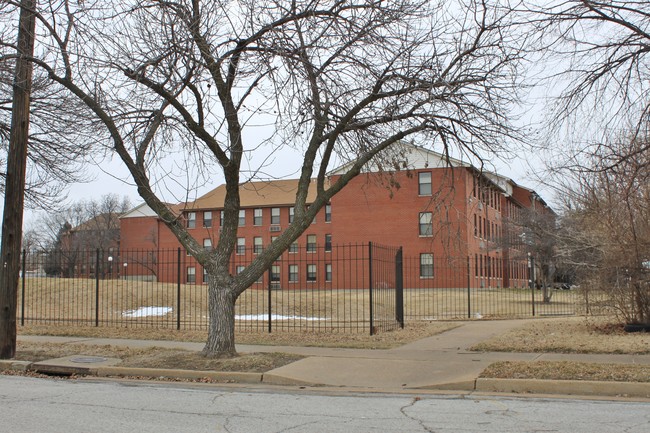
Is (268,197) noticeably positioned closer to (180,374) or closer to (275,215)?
(275,215)

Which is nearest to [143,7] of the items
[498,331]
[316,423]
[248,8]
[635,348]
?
[248,8]

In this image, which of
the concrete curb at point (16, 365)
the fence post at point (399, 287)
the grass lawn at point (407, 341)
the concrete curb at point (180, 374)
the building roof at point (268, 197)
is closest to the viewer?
the grass lawn at point (407, 341)

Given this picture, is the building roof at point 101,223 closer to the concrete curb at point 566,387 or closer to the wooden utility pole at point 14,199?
the wooden utility pole at point 14,199

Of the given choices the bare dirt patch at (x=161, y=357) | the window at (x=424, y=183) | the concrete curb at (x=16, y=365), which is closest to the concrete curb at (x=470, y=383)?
the bare dirt patch at (x=161, y=357)

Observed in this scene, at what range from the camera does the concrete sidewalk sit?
898 centimetres

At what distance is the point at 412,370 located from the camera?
34.3ft

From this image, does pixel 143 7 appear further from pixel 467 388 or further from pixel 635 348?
pixel 635 348

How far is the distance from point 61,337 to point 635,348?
1306 centimetres

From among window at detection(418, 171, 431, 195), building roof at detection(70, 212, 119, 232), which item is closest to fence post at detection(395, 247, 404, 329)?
window at detection(418, 171, 431, 195)

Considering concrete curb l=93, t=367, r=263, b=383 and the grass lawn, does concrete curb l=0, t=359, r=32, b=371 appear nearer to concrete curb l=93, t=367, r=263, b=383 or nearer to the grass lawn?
the grass lawn

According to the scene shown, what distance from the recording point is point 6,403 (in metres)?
8.47

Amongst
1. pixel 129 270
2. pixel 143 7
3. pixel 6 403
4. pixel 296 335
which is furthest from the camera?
pixel 129 270

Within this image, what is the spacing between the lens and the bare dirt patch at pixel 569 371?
9.11 metres

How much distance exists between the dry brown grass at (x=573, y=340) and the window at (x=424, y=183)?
3033 cm
